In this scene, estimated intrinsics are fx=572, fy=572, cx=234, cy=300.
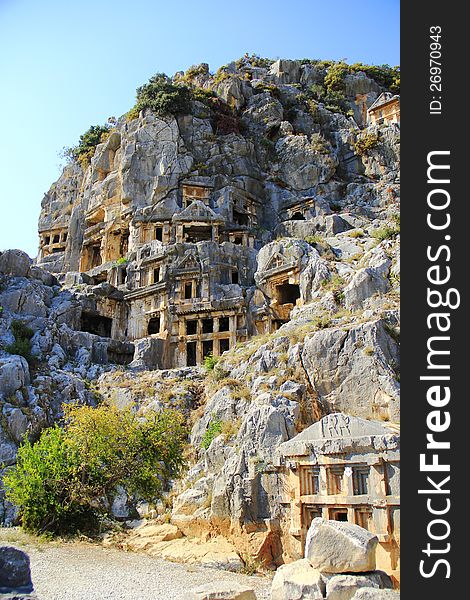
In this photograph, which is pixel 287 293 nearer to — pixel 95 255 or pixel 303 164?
pixel 303 164

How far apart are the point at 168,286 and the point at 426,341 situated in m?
38.1

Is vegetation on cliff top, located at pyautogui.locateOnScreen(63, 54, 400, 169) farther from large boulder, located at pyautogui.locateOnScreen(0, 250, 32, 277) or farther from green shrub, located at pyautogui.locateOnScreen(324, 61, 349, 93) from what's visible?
large boulder, located at pyautogui.locateOnScreen(0, 250, 32, 277)

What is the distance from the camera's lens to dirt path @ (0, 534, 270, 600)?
1402 centimetres

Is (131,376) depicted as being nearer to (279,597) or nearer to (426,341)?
(279,597)

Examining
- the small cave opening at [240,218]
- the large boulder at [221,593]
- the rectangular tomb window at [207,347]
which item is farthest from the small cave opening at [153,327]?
the large boulder at [221,593]

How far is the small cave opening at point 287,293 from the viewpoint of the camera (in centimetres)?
4053

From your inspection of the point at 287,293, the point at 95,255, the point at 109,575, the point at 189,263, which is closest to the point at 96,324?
the point at 189,263

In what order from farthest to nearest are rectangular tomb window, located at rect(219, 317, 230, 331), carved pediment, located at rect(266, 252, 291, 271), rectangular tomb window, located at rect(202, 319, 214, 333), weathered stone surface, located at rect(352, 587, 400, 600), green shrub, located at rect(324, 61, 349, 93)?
1. green shrub, located at rect(324, 61, 349, 93)
2. rectangular tomb window, located at rect(202, 319, 214, 333)
3. rectangular tomb window, located at rect(219, 317, 230, 331)
4. carved pediment, located at rect(266, 252, 291, 271)
5. weathered stone surface, located at rect(352, 587, 400, 600)

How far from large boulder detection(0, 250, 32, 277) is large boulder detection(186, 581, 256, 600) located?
122ft

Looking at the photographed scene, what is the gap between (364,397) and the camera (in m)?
21.1

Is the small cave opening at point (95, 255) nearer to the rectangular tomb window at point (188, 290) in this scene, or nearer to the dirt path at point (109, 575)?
the rectangular tomb window at point (188, 290)

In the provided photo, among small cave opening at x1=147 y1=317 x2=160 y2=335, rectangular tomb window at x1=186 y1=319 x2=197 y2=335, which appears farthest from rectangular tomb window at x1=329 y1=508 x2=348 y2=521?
small cave opening at x1=147 y1=317 x2=160 y2=335

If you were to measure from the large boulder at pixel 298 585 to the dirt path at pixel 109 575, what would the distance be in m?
2.51

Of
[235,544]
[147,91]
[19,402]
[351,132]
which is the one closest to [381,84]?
[351,132]
